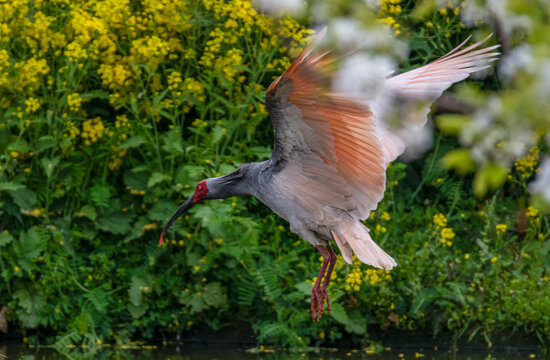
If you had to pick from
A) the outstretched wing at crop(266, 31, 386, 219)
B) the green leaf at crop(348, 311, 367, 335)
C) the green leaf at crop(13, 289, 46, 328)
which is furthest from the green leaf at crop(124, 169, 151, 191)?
the outstretched wing at crop(266, 31, 386, 219)

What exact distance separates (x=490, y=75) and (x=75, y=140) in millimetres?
3233

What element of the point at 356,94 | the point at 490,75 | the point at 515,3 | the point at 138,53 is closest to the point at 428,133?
the point at 490,75

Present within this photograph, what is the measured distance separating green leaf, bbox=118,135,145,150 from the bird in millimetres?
1467

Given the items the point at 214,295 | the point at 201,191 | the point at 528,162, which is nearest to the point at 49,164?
the point at 214,295

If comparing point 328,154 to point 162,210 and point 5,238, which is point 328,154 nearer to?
point 162,210

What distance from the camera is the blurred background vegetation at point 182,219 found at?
592cm

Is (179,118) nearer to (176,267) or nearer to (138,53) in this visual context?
(138,53)

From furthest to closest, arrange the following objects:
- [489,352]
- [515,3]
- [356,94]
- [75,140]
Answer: [75,140] < [489,352] < [356,94] < [515,3]

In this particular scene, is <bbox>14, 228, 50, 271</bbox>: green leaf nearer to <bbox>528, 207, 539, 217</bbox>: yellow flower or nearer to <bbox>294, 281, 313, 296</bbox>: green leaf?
<bbox>294, 281, 313, 296</bbox>: green leaf

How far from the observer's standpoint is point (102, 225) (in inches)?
247

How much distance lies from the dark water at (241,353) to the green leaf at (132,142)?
1.36 m

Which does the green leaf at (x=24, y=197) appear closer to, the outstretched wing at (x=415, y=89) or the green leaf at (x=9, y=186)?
the green leaf at (x=9, y=186)

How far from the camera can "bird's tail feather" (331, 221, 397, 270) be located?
4066 millimetres

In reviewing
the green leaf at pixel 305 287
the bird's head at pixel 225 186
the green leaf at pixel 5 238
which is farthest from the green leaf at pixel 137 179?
the bird's head at pixel 225 186
